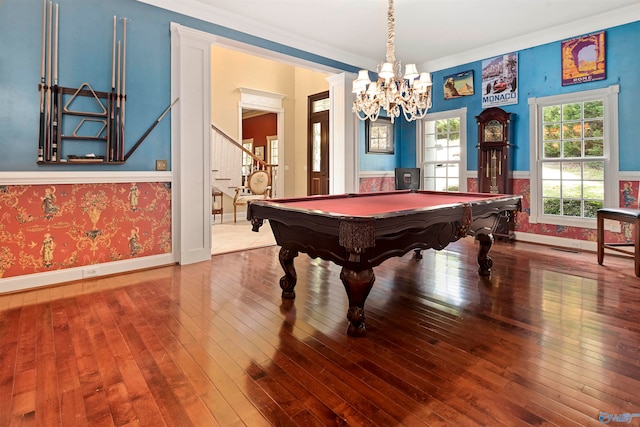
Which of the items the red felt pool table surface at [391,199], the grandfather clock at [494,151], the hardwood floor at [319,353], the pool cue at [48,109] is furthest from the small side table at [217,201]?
the grandfather clock at [494,151]

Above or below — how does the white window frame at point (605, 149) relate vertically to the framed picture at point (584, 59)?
below

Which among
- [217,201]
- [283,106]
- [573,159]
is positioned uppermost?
[283,106]

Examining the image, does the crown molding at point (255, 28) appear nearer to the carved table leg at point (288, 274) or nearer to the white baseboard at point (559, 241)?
the carved table leg at point (288, 274)

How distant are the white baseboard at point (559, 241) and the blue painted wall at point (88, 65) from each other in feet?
16.7

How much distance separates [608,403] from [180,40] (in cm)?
466

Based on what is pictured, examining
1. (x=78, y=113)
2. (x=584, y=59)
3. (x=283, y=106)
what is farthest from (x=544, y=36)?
(x=78, y=113)

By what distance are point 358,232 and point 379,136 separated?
193 inches

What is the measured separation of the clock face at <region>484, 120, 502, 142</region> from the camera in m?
5.43

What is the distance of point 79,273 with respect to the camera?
3.54 m

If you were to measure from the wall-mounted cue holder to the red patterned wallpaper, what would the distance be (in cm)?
33

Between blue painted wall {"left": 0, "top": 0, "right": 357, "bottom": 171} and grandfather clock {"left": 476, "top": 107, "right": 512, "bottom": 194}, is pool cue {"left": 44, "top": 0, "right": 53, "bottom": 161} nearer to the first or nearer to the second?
blue painted wall {"left": 0, "top": 0, "right": 357, "bottom": 171}

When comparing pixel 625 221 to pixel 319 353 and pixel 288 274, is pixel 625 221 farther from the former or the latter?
pixel 319 353

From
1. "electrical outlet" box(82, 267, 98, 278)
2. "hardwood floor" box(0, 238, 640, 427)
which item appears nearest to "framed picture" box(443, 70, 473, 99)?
"hardwood floor" box(0, 238, 640, 427)

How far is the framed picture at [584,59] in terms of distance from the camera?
4555 mm
